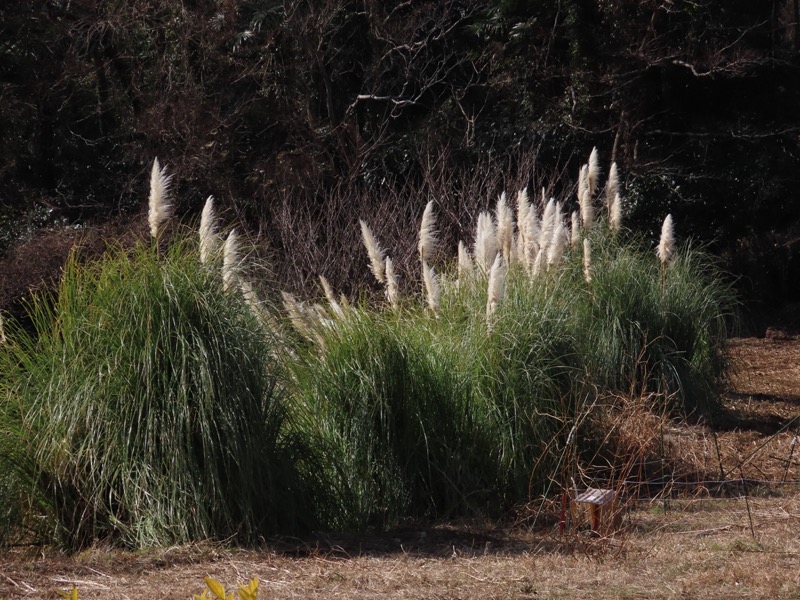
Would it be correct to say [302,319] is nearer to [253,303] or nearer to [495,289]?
[253,303]

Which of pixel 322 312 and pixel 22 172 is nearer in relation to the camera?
pixel 322 312

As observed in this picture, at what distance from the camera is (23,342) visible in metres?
6.20

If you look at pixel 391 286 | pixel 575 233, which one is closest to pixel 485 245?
pixel 391 286

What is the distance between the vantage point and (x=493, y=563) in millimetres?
5363

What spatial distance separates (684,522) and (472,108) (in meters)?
13.5

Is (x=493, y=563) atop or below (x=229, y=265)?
below

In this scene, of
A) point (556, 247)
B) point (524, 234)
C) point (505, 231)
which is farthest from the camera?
point (524, 234)

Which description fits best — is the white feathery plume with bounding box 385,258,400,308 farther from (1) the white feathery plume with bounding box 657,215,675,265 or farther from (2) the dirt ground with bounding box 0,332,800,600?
(1) the white feathery plume with bounding box 657,215,675,265

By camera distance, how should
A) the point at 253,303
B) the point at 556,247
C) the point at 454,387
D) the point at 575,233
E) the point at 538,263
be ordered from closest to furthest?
1. the point at 253,303
2. the point at 454,387
3. the point at 538,263
4. the point at 556,247
5. the point at 575,233

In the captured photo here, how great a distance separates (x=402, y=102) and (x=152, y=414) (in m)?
13.4

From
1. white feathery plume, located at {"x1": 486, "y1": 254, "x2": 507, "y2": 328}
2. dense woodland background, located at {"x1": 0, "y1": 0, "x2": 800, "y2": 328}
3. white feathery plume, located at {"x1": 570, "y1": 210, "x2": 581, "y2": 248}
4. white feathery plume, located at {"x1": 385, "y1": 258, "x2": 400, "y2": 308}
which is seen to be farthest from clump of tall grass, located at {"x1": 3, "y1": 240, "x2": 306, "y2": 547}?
dense woodland background, located at {"x1": 0, "y1": 0, "x2": 800, "y2": 328}

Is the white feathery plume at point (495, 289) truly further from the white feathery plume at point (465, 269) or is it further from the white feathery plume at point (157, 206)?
the white feathery plume at point (157, 206)

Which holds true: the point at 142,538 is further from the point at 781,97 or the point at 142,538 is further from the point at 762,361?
the point at 781,97

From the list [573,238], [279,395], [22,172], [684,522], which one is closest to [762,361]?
[573,238]
